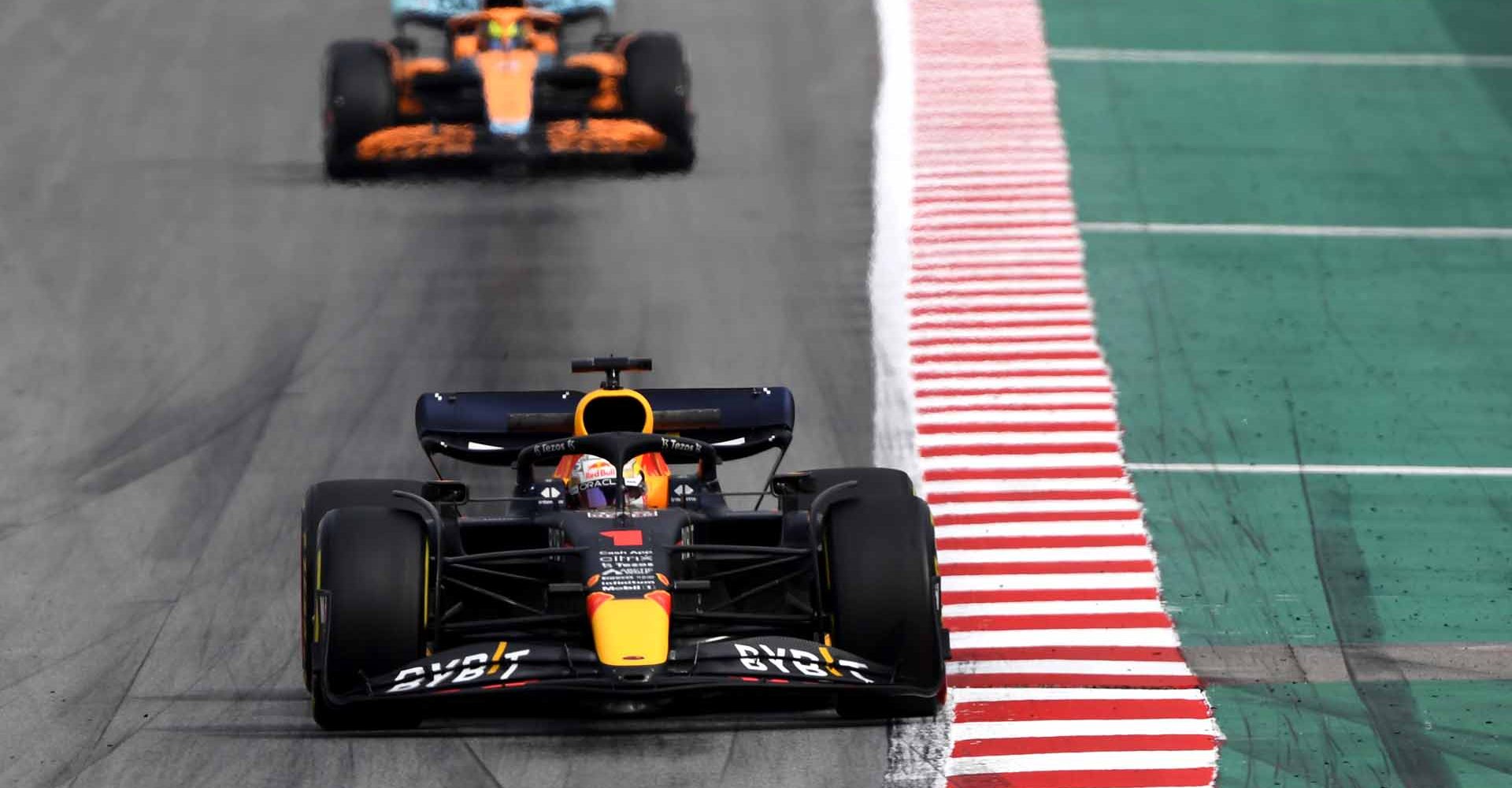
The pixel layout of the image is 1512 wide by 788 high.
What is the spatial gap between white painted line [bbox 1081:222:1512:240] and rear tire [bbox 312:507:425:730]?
8974 mm

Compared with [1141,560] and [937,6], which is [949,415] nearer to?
[1141,560]

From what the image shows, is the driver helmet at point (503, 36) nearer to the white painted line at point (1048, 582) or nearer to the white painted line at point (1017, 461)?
the white painted line at point (1017, 461)

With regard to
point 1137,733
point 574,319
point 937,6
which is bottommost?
point 1137,733

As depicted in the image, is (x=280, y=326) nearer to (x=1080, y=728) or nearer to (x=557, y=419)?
(x=557, y=419)

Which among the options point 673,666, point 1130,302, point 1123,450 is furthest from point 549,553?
point 1130,302

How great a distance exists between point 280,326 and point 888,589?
23.8 ft

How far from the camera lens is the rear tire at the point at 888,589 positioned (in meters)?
10.9

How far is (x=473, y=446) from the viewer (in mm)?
12969

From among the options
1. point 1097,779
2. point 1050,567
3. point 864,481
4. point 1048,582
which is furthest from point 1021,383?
point 1097,779

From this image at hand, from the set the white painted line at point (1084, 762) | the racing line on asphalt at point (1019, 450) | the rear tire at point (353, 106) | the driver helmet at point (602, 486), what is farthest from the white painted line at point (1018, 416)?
the rear tire at point (353, 106)

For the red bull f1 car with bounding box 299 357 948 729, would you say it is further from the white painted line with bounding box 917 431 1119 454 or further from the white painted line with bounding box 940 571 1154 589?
the white painted line with bounding box 917 431 1119 454

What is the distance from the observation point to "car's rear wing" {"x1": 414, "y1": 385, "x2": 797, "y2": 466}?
13.0 metres

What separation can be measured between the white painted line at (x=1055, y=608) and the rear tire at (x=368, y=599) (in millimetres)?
3658

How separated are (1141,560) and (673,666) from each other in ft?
14.2
